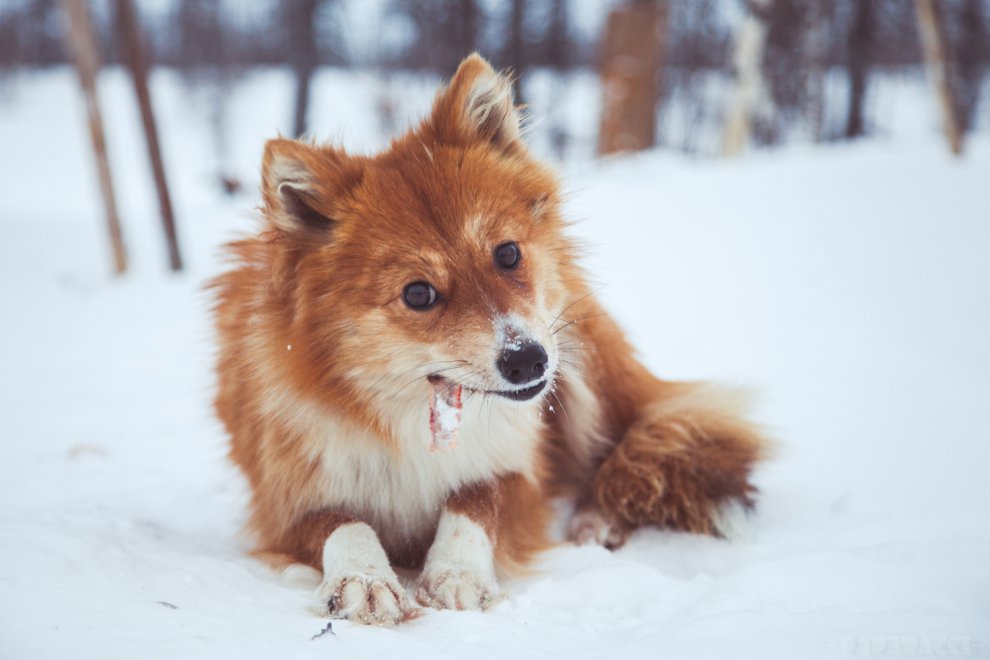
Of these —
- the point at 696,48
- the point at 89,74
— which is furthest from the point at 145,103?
the point at 696,48

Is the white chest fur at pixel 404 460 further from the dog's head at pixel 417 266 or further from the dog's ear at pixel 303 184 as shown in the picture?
the dog's ear at pixel 303 184

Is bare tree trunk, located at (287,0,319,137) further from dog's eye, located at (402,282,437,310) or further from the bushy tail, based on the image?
dog's eye, located at (402,282,437,310)

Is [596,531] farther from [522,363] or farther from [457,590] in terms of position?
[522,363]

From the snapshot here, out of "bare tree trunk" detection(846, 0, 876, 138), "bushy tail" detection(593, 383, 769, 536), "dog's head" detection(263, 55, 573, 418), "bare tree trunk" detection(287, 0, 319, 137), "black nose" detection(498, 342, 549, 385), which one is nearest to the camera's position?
"black nose" detection(498, 342, 549, 385)

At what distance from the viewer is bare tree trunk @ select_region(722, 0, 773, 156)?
39.7 ft

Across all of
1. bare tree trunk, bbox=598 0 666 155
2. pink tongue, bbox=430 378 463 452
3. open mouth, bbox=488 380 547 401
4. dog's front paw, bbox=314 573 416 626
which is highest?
bare tree trunk, bbox=598 0 666 155

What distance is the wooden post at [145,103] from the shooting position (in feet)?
25.4

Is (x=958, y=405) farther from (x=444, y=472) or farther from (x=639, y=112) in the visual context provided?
(x=639, y=112)

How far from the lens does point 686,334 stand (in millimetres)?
5621

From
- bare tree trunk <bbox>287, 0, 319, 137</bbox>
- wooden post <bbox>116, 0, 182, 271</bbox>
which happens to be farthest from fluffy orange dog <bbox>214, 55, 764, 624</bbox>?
bare tree trunk <bbox>287, 0, 319, 137</bbox>

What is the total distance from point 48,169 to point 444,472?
29511mm

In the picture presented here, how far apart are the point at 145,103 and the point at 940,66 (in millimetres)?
9335

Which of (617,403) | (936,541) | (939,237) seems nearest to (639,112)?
(939,237)

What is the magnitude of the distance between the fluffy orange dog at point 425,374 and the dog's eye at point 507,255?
1 centimetres
